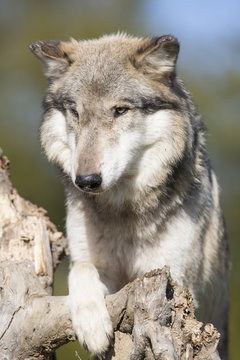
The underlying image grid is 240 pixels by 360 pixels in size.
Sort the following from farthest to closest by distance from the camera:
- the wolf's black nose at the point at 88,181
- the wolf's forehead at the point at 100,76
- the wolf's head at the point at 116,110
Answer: the wolf's forehead at the point at 100,76, the wolf's head at the point at 116,110, the wolf's black nose at the point at 88,181

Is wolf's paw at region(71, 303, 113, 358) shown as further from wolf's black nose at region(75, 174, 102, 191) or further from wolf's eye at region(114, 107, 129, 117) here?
wolf's eye at region(114, 107, 129, 117)

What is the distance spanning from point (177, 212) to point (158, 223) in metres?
0.19

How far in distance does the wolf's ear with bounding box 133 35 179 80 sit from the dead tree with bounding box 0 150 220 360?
1668 millimetres

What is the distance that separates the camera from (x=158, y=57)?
479 centimetres

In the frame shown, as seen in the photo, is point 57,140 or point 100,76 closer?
point 100,76

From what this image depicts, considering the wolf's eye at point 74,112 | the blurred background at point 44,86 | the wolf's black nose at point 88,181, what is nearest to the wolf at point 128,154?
the wolf's eye at point 74,112

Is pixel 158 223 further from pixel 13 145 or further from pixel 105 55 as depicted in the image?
pixel 13 145

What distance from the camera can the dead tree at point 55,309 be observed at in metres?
3.68

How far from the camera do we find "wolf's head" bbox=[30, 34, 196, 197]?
4.61m

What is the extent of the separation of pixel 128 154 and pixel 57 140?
2.31 ft

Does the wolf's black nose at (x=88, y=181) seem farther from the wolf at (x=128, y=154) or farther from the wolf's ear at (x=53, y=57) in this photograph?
the wolf's ear at (x=53, y=57)

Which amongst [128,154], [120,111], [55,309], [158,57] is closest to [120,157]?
[128,154]

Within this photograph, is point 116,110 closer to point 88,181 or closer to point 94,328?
point 88,181

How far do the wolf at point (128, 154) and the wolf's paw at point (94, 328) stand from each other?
325 mm
